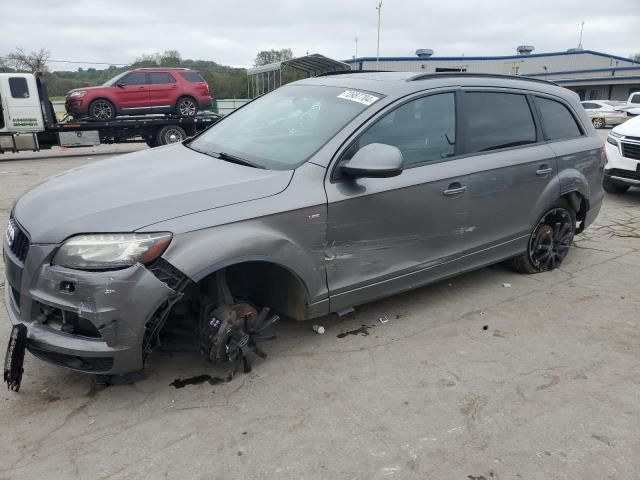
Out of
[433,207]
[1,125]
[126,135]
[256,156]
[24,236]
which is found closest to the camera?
[24,236]

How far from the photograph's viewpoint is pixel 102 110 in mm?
15258

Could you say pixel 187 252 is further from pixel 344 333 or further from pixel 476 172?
pixel 476 172

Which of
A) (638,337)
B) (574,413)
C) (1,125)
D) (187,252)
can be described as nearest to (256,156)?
(187,252)

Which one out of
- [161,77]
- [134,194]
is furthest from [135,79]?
[134,194]

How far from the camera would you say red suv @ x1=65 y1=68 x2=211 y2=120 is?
49.5ft

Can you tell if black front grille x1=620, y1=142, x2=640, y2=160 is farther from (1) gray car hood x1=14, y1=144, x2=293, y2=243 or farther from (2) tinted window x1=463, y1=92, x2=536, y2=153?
(1) gray car hood x1=14, y1=144, x2=293, y2=243

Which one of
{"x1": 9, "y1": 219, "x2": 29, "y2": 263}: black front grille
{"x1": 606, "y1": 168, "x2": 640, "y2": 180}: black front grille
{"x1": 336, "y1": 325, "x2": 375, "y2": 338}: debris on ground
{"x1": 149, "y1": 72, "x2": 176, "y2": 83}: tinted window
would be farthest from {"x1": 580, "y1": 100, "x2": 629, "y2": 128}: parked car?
{"x1": 9, "y1": 219, "x2": 29, "y2": 263}: black front grille

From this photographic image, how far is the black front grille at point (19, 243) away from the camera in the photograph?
8.82 ft

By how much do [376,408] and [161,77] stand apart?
15.3 meters

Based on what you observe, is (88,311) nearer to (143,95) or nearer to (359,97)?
(359,97)

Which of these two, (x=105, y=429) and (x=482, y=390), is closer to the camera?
(x=105, y=429)

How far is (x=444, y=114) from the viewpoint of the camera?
12.3 feet

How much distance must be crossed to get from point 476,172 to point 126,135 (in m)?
13.9

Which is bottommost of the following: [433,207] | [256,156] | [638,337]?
[638,337]
